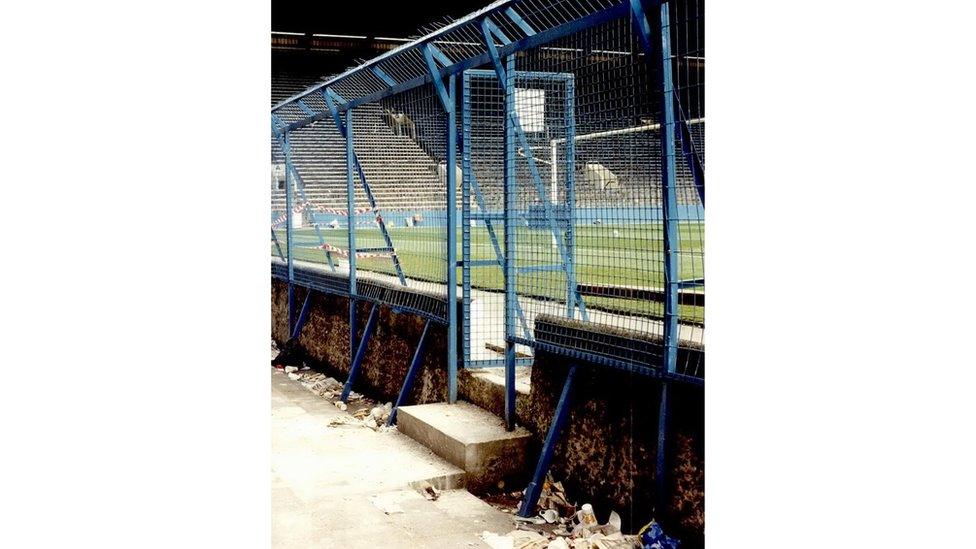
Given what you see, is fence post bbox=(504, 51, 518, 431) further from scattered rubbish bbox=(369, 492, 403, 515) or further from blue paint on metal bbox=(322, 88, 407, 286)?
blue paint on metal bbox=(322, 88, 407, 286)

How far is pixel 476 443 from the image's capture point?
4598 millimetres

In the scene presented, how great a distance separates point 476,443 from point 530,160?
1.51 meters

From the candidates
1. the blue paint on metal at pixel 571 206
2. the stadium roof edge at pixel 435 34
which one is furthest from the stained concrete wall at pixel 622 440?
the stadium roof edge at pixel 435 34

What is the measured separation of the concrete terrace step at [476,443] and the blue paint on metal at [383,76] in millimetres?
2517

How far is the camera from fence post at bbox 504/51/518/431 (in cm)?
455

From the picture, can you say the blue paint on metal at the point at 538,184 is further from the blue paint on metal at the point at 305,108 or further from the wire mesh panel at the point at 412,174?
the blue paint on metal at the point at 305,108

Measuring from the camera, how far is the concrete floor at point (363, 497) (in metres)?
3.77

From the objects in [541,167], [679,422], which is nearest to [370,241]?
[541,167]

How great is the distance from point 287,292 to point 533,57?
601 centimetres

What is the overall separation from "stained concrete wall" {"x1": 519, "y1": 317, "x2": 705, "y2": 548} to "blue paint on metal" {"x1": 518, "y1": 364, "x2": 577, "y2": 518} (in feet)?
0.14

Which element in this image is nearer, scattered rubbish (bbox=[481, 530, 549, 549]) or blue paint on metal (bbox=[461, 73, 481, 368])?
scattered rubbish (bbox=[481, 530, 549, 549])

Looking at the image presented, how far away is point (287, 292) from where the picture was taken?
972cm

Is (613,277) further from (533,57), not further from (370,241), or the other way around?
(370,241)

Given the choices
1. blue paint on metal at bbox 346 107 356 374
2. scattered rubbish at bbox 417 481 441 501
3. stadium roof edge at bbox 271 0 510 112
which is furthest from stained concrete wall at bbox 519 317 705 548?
blue paint on metal at bbox 346 107 356 374
